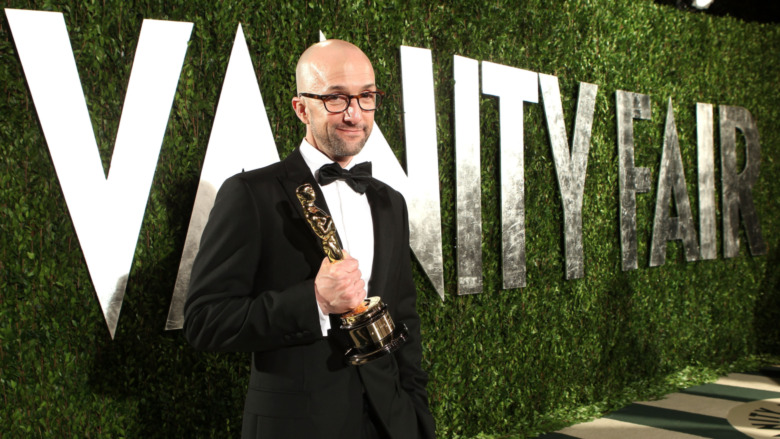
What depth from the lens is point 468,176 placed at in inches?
146

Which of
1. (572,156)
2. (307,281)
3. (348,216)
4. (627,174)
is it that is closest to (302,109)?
(348,216)

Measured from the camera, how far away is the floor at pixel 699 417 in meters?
3.91

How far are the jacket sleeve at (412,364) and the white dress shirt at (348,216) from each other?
0.18 m

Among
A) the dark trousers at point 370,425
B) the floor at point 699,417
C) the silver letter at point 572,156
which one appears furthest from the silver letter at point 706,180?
the dark trousers at point 370,425

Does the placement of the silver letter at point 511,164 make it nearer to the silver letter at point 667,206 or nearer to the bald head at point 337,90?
the silver letter at point 667,206

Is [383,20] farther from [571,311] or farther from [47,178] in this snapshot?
[571,311]

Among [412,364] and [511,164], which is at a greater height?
[511,164]

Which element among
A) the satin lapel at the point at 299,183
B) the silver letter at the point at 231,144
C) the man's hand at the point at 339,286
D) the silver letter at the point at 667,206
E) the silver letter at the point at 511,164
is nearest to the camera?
the man's hand at the point at 339,286

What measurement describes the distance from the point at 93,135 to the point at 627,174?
3.64 meters

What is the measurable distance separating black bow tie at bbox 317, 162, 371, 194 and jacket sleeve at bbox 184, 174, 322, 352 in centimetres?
20

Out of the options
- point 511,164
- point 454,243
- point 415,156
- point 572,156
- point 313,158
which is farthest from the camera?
point 572,156

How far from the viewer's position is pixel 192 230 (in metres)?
2.61

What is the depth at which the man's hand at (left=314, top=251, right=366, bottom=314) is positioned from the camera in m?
1.56

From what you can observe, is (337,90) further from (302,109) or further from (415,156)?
(415,156)
